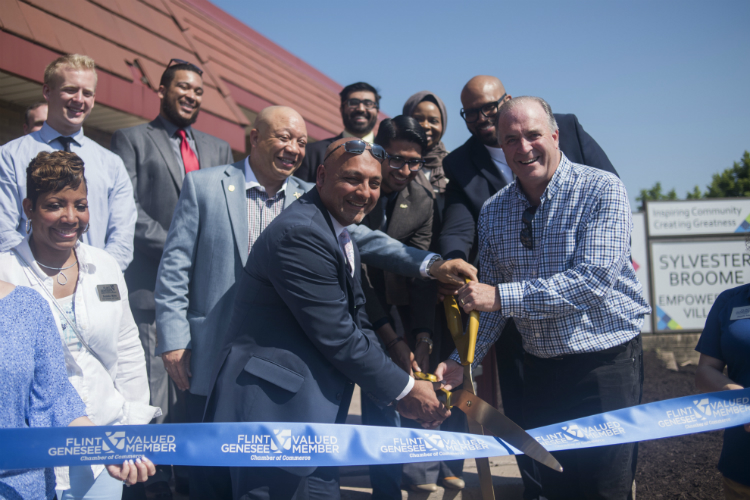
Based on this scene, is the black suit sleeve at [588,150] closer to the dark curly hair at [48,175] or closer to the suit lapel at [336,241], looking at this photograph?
the suit lapel at [336,241]

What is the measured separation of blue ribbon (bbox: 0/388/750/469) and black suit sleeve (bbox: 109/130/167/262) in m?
1.87

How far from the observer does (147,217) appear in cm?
377

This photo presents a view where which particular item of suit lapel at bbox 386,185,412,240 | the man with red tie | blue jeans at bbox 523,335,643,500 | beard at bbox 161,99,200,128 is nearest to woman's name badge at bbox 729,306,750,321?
blue jeans at bbox 523,335,643,500

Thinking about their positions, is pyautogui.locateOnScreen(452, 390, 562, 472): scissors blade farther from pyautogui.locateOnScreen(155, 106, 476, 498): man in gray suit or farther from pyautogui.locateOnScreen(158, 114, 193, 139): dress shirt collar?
pyautogui.locateOnScreen(158, 114, 193, 139): dress shirt collar

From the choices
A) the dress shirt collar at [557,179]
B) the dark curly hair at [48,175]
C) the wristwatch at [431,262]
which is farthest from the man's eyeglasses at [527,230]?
the dark curly hair at [48,175]

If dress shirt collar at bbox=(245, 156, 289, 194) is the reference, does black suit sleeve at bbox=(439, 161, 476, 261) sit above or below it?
below

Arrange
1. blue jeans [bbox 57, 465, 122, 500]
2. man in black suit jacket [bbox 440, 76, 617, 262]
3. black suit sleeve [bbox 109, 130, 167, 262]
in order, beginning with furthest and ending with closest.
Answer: black suit sleeve [bbox 109, 130, 167, 262]
man in black suit jacket [bbox 440, 76, 617, 262]
blue jeans [bbox 57, 465, 122, 500]

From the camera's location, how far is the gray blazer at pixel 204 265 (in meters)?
2.95

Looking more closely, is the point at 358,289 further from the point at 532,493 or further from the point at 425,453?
the point at 532,493

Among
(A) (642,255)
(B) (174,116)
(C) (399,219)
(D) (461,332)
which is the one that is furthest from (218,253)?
(A) (642,255)

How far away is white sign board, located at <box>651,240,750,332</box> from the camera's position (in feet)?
31.6

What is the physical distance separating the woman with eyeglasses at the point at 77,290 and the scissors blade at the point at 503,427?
5.06 feet

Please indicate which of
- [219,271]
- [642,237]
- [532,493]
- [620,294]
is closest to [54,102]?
[219,271]

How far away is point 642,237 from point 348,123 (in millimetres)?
7366
